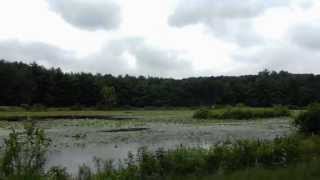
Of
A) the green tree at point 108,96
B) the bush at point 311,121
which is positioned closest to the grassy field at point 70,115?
the green tree at point 108,96

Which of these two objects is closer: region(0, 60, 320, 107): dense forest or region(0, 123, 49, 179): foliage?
region(0, 123, 49, 179): foliage

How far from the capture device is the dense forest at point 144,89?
122 metres

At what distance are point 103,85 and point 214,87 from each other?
107 ft

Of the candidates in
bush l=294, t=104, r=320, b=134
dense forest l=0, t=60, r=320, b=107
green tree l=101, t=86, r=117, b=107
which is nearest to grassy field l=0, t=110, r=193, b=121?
dense forest l=0, t=60, r=320, b=107

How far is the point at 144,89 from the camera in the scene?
146875 millimetres

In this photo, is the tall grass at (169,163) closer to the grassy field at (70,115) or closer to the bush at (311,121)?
the bush at (311,121)

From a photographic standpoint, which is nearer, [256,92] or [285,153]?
[285,153]

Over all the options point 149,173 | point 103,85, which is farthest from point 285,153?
point 103,85

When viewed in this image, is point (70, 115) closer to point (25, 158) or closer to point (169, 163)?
point (169, 163)

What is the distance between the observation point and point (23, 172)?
35.9ft

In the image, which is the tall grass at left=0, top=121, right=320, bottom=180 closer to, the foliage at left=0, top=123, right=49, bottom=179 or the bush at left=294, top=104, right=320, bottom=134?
the foliage at left=0, top=123, right=49, bottom=179

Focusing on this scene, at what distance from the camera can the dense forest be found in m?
122

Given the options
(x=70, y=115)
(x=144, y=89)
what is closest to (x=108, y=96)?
(x=144, y=89)

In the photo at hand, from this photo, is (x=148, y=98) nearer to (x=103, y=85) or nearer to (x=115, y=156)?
(x=103, y=85)
